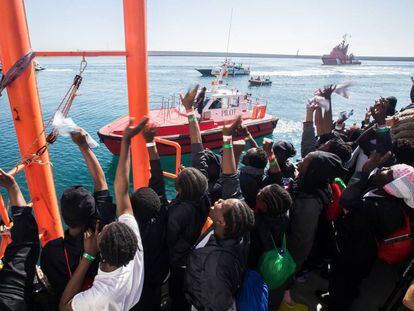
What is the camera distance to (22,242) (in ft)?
4.94

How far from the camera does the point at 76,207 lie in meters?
1.56

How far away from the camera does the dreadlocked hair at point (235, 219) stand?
1.66 metres

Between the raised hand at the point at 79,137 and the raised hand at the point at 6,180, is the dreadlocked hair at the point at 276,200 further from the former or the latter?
the raised hand at the point at 6,180

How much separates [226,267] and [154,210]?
1.99ft

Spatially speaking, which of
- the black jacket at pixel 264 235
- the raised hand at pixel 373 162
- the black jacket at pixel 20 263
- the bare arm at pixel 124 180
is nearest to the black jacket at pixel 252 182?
the black jacket at pixel 264 235

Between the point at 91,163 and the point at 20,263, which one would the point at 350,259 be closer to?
the point at 91,163

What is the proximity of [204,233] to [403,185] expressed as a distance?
1.58m

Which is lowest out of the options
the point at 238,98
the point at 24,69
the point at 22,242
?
the point at 238,98

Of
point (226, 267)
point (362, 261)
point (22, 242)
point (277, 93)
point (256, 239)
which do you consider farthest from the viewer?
point (277, 93)

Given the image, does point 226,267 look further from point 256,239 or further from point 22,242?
point 22,242

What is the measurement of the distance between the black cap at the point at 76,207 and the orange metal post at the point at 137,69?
1065mm

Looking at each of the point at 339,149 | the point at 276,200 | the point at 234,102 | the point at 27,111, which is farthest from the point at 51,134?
the point at 234,102

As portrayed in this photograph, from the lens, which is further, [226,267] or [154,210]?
[154,210]

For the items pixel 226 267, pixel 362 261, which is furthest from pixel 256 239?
pixel 362 261
